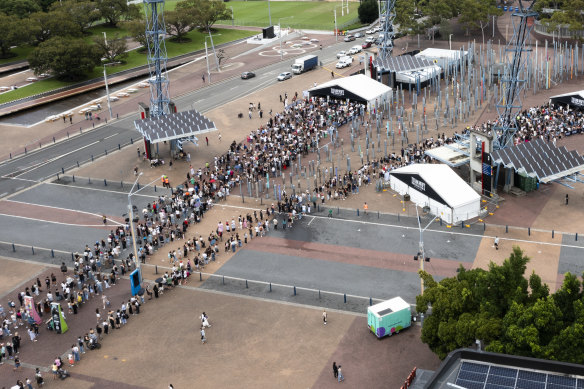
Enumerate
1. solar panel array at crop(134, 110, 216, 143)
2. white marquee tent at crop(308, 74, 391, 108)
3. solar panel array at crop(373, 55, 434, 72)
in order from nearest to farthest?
solar panel array at crop(134, 110, 216, 143) < white marquee tent at crop(308, 74, 391, 108) < solar panel array at crop(373, 55, 434, 72)

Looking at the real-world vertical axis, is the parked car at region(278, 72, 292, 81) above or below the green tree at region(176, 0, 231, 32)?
below

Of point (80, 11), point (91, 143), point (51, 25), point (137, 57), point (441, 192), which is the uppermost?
point (80, 11)

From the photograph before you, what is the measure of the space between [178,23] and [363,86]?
212 feet

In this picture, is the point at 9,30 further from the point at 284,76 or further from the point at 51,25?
the point at 284,76

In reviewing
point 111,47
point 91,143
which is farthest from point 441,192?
point 111,47

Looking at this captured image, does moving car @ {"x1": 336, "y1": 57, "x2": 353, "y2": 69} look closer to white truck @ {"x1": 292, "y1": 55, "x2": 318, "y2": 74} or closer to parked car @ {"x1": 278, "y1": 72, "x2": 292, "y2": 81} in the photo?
white truck @ {"x1": 292, "y1": 55, "x2": 318, "y2": 74}

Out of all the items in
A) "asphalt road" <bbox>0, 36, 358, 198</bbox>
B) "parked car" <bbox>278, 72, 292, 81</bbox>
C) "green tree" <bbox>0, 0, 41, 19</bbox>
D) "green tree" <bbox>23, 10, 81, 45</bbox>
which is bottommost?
"asphalt road" <bbox>0, 36, 358, 198</bbox>

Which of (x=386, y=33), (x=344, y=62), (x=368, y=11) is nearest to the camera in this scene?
(x=386, y=33)

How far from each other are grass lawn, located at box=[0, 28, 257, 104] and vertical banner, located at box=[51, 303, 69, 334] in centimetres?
7855

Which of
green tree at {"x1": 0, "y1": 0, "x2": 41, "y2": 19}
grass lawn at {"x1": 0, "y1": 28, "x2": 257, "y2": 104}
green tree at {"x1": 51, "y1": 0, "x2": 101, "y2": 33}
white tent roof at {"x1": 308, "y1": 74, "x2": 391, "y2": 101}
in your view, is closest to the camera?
white tent roof at {"x1": 308, "y1": 74, "x2": 391, "y2": 101}

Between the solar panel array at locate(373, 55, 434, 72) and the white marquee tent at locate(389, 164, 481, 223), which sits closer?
the white marquee tent at locate(389, 164, 481, 223)

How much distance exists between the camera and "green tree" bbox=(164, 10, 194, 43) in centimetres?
15912

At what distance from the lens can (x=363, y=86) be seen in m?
112

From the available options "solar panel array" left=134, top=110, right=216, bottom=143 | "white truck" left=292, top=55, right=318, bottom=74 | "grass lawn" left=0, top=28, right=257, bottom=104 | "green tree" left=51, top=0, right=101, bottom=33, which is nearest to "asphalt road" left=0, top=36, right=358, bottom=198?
"white truck" left=292, top=55, right=318, bottom=74
